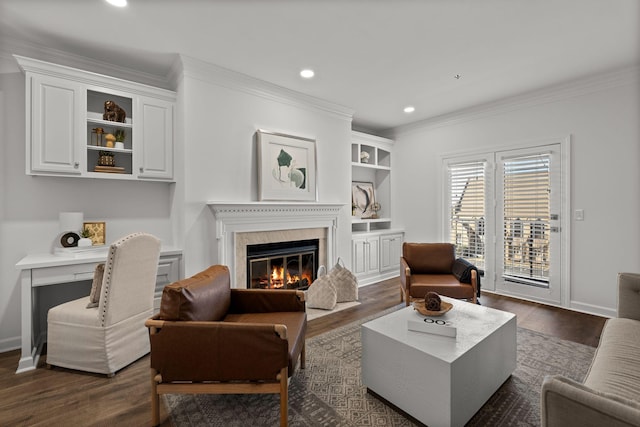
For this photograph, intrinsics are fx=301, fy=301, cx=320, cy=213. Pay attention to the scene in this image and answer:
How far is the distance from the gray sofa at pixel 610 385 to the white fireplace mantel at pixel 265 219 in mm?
2912

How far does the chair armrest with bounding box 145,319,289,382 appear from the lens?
64.5 inches

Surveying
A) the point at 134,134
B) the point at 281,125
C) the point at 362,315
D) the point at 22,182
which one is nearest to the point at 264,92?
the point at 281,125

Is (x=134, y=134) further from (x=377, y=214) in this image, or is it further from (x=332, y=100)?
(x=377, y=214)

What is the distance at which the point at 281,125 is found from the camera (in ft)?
12.6

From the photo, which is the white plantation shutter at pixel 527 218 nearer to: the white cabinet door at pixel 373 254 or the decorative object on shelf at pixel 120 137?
the white cabinet door at pixel 373 254

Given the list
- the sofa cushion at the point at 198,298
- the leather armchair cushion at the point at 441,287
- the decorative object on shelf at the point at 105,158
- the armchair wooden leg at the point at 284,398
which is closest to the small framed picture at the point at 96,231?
the decorative object on shelf at the point at 105,158

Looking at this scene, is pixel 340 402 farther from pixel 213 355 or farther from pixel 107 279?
pixel 107 279

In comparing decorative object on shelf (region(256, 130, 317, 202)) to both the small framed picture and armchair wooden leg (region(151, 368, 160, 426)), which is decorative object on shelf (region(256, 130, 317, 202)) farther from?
armchair wooden leg (region(151, 368, 160, 426))

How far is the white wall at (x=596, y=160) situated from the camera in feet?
10.9

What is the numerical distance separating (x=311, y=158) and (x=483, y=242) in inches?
114

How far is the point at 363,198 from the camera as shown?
5.50 meters

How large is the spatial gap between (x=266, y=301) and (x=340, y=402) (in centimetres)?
85

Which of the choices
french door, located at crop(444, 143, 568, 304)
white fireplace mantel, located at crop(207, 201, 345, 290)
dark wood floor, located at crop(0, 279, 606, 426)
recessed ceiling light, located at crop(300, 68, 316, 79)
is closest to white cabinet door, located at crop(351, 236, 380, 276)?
white fireplace mantel, located at crop(207, 201, 345, 290)

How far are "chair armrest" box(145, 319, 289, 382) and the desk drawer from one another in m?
1.43
